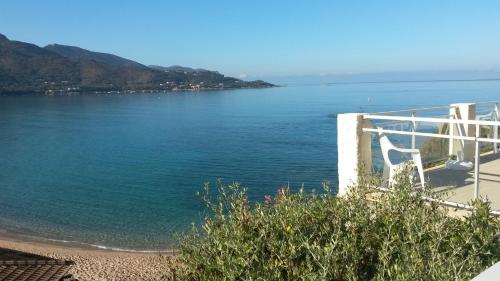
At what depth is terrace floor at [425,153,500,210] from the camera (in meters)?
5.86

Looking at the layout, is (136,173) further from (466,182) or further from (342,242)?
(342,242)

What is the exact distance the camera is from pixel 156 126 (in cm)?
6203

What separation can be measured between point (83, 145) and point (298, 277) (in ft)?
144

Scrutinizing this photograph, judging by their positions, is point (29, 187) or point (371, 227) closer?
point (371, 227)

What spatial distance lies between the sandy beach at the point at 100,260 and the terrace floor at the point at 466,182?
7.50 m

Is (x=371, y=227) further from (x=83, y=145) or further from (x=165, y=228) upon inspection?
(x=83, y=145)

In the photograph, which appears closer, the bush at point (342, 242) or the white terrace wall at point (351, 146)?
the bush at point (342, 242)

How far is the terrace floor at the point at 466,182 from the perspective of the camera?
5.86 m

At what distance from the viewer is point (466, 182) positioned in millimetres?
6551

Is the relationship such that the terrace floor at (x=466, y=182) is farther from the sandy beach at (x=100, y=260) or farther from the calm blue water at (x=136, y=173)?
the sandy beach at (x=100, y=260)

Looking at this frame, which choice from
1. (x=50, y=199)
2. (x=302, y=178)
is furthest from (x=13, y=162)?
(x=302, y=178)

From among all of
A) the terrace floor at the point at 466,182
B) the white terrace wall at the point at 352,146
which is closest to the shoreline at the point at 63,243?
the white terrace wall at the point at 352,146

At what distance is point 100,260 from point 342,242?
12648 mm

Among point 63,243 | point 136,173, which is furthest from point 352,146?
point 136,173
